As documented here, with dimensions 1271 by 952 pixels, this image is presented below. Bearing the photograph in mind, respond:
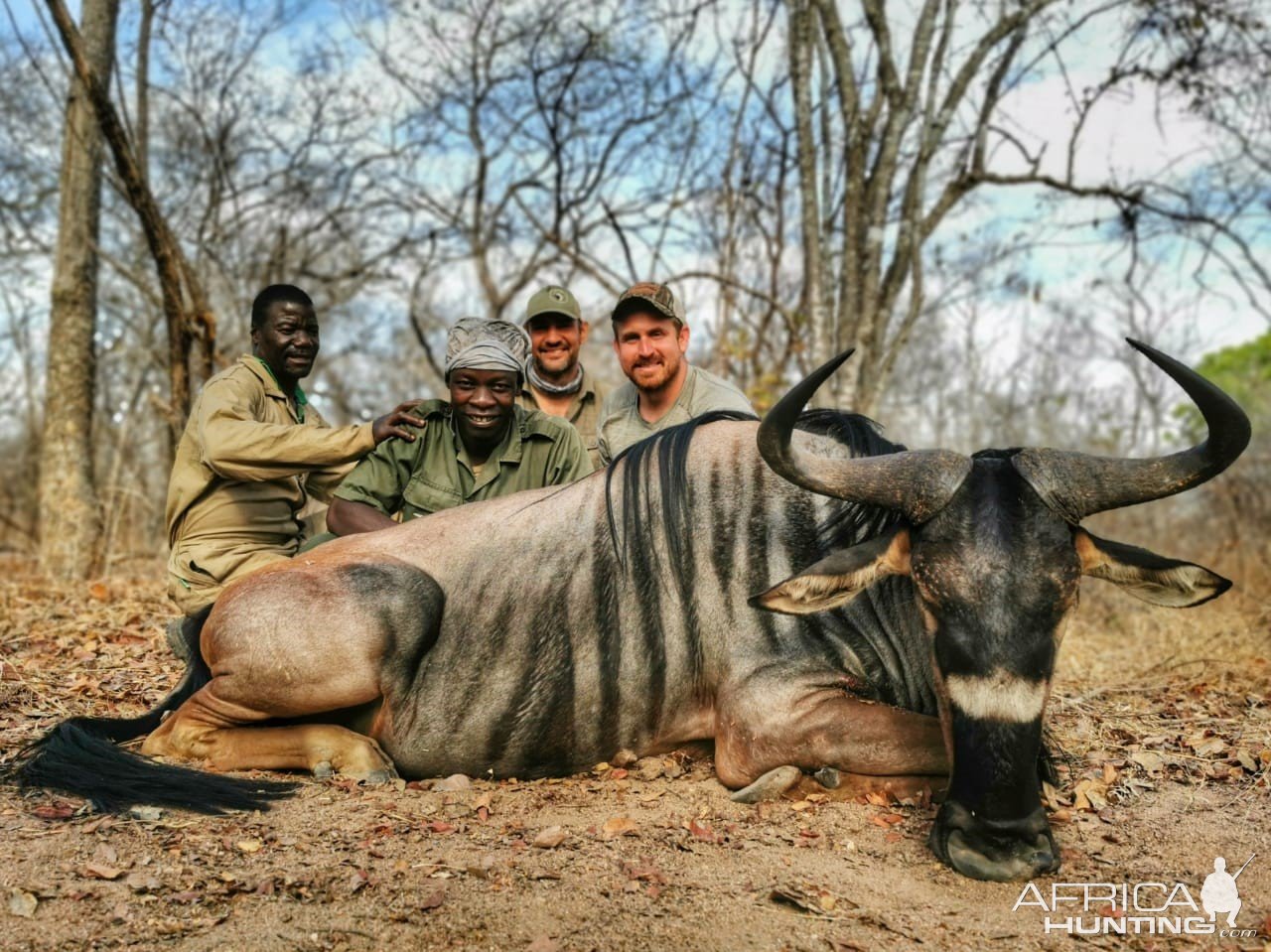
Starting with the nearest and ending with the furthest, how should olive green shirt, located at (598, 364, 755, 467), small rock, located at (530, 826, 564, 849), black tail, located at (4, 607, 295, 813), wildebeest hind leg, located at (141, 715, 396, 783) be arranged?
small rock, located at (530, 826, 564, 849), black tail, located at (4, 607, 295, 813), wildebeest hind leg, located at (141, 715, 396, 783), olive green shirt, located at (598, 364, 755, 467)

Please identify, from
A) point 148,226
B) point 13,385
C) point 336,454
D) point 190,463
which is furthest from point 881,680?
point 13,385

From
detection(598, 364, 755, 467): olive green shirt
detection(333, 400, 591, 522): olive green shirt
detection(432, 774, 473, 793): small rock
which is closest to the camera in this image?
detection(432, 774, 473, 793): small rock

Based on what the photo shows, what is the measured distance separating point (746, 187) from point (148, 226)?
25.2ft

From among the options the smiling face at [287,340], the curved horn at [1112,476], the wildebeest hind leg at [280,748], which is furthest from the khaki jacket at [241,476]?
the curved horn at [1112,476]

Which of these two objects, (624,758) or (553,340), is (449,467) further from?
(553,340)

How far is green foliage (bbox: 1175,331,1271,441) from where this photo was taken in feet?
59.0

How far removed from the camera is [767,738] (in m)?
3.77

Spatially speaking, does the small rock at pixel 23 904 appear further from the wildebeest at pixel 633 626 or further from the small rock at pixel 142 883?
the wildebeest at pixel 633 626

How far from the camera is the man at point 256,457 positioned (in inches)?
190

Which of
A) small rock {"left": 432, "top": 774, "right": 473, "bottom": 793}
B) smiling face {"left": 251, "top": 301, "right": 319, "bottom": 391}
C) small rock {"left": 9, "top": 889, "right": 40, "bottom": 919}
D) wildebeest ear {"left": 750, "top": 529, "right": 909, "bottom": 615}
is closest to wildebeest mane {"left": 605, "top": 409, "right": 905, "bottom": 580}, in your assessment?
wildebeest ear {"left": 750, "top": 529, "right": 909, "bottom": 615}

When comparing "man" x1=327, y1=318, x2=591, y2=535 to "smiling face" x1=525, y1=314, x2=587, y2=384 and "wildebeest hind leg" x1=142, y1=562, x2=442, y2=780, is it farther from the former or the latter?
"smiling face" x1=525, y1=314, x2=587, y2=384

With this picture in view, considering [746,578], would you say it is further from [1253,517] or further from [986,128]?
[1253,517]

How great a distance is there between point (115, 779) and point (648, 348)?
3401mm

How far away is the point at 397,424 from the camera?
4.91 metres
